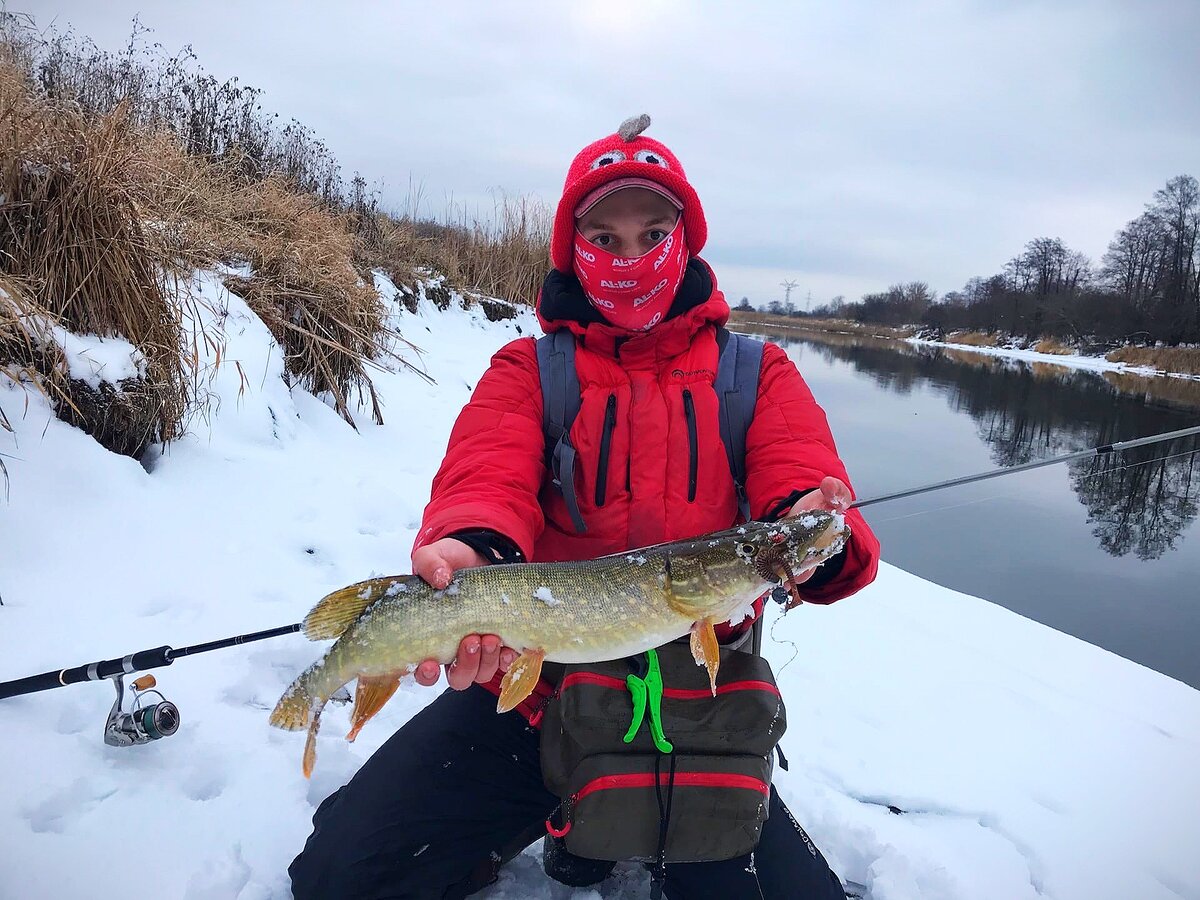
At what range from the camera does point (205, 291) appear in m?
4.47

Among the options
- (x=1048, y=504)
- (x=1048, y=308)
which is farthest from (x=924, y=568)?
(x=1048, y=308)

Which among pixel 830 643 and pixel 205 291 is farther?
pixel 205 291

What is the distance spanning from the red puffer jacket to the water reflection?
522cm

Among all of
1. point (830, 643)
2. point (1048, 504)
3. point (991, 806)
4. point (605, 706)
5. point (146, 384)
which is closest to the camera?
point (605, 706)

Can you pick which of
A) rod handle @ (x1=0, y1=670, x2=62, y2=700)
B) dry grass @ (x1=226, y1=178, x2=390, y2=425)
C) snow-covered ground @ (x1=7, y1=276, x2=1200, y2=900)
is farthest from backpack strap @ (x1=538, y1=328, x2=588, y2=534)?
dry grass @ (x1=226, y1=178, x2=390, y2=425)

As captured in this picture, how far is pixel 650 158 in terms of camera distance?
2162mm

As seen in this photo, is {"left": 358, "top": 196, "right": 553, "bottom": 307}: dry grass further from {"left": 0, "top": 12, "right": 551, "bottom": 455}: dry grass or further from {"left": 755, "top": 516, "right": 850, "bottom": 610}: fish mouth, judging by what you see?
{"left": 755, "top": 516, "right": 850, "bottom": 610}: fish mouth

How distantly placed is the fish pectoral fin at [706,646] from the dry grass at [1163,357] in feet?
117

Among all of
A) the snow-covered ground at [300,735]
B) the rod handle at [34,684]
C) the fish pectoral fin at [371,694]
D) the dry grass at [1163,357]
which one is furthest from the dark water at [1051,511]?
the dry grass at [1163,357]

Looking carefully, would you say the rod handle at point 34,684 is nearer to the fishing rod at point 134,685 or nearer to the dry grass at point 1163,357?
the fishing rod at point 134,685

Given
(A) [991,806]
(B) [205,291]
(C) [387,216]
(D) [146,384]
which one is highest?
(C) [387,216]

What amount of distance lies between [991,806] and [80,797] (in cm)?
294

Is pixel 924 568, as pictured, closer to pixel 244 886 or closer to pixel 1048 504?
pixel 1048 504

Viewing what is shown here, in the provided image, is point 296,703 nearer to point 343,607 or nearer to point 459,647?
point 343,607
